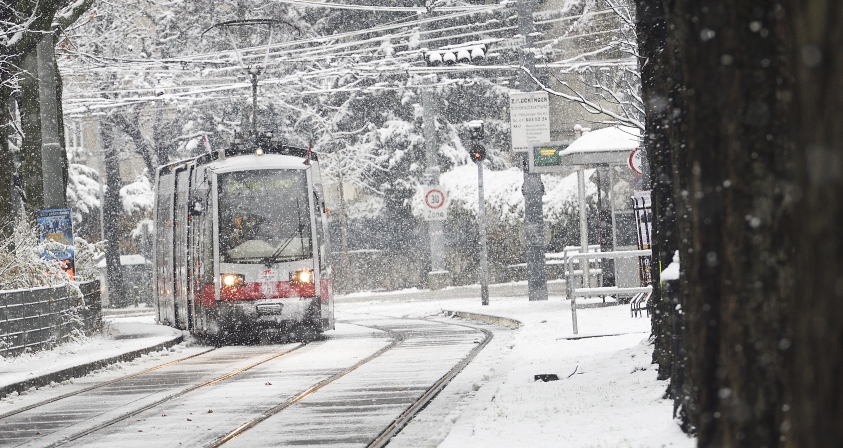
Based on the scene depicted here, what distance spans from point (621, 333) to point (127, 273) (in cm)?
3384

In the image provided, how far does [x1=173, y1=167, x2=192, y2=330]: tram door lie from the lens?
24.4 meters

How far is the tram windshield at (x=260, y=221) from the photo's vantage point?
22.0m

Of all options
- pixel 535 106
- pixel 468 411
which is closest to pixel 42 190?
pixel 535 106

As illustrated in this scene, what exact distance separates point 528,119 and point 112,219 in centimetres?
2489

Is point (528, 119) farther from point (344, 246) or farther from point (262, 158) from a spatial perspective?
point (344, 246)

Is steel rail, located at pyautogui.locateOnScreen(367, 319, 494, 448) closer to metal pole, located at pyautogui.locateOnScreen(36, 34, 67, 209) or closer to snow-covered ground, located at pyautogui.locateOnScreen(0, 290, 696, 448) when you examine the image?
snow-covered ground, located at pyautogui.locateOnScreen(0, 290, 696, 448)

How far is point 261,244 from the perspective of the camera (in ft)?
72.3

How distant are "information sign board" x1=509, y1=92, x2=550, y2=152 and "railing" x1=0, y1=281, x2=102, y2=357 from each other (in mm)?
10159

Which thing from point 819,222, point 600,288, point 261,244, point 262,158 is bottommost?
point 600,288

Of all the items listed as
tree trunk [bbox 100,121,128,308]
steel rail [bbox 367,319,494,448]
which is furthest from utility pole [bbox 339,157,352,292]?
steel rail [bbox 367,319,494,448]

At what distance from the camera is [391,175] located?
4744cm

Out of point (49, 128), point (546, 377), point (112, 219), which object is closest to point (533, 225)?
point (49, 128)

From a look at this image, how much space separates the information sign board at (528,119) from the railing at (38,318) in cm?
1016

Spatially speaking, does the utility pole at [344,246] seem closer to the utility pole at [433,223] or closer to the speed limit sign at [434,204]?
the utility pole at [433,223]
